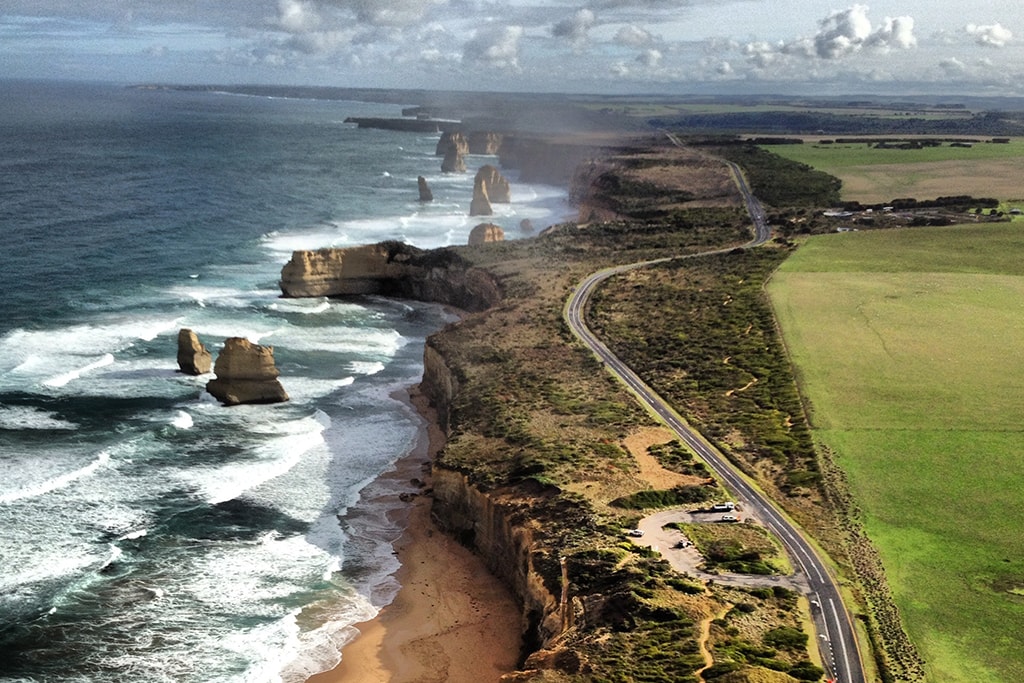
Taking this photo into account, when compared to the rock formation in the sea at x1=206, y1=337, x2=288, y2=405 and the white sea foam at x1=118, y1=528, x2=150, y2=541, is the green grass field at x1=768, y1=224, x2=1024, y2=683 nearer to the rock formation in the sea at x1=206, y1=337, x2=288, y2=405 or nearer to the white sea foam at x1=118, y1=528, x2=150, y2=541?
the white sea foam at x1=118, y1=528, x2=150, y2=541

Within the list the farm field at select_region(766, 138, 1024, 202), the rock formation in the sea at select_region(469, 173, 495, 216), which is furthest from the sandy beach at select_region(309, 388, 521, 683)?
the farm field at select_region(766, 138, 1024, 202)

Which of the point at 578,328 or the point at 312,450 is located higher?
the point at 578,328

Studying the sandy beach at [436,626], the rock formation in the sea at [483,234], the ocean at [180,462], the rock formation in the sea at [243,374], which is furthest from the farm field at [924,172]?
the sandy beach at [436,626]

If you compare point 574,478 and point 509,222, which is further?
point 509,222

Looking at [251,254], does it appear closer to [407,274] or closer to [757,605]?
[407,274]

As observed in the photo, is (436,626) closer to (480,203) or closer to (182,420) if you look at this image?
(182,420)

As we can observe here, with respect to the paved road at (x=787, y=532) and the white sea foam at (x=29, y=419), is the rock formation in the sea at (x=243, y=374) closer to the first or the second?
the white sea foam at (x=29, y=419)

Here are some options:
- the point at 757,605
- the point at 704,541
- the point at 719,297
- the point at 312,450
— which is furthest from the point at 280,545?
the point at 719,297
